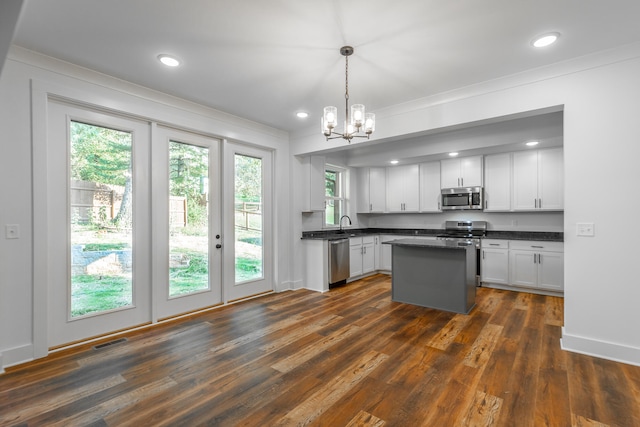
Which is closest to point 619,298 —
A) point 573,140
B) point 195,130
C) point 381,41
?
point 573,140

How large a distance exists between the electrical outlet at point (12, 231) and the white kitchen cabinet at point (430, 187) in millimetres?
5852

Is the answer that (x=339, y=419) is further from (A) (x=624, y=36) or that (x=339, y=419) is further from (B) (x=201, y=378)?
(A) (x=624, y=36)

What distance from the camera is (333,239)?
17.3ft

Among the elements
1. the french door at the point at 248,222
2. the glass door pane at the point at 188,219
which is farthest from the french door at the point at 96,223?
the french door at the point at 248,222

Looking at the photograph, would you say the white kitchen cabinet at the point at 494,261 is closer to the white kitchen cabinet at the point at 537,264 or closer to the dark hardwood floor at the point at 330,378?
the white kitchen cabinet at the point at 537,264

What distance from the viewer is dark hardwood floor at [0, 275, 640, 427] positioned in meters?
1.92

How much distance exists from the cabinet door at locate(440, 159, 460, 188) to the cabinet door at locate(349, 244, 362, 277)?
204 cm

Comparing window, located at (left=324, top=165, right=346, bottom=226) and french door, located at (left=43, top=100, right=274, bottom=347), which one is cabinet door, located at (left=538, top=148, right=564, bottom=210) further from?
french door, located at (left=43, top=100, right=274, bottom=347)

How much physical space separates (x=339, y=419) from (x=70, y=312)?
2.76m

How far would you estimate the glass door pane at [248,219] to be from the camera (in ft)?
14.6

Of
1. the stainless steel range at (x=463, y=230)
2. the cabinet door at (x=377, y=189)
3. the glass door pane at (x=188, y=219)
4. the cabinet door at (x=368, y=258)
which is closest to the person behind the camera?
the glass door pane at (x=188, y=219)

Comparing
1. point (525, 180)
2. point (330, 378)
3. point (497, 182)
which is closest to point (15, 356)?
point (330, 378)

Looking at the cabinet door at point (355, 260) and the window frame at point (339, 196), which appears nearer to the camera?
the cabinet door at point (355, 260)

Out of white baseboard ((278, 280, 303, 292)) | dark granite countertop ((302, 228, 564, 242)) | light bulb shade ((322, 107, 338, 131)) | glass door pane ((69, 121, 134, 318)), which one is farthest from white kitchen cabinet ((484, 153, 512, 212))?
glass door pane ((69, 121, 134, 318))
